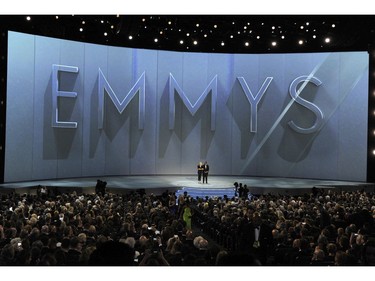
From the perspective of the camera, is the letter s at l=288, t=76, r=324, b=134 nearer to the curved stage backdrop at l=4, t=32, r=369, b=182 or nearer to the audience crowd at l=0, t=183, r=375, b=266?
the curved stage backdrop at l=4, t=32, r=369, b=182

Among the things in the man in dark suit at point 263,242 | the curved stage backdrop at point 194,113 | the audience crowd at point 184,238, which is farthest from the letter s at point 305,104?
the man in dark suit at point 263,242

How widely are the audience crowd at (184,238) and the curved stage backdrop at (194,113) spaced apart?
10.6 m

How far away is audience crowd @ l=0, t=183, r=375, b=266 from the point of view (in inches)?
245

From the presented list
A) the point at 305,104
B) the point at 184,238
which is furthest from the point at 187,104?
the point at 184,238

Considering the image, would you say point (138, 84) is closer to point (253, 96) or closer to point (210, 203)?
point (253, 96)

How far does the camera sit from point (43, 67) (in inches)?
912

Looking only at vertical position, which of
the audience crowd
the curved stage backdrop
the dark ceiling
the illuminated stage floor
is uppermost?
the dark ceiling

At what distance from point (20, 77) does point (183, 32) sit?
8.82 meters

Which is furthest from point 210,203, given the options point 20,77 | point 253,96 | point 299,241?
point 253,96

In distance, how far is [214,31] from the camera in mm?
25234

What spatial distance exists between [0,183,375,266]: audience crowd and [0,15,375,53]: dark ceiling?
10.9 metres

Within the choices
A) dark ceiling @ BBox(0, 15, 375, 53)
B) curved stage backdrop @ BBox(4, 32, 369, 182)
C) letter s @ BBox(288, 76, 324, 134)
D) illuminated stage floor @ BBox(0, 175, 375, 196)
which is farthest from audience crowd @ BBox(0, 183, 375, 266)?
letter s @ BBox(288, 76, 324, 134)

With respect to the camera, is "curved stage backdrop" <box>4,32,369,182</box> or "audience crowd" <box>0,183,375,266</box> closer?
"audience crowd" <box>0,183,375,266</box>

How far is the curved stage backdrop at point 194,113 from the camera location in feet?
78.8
